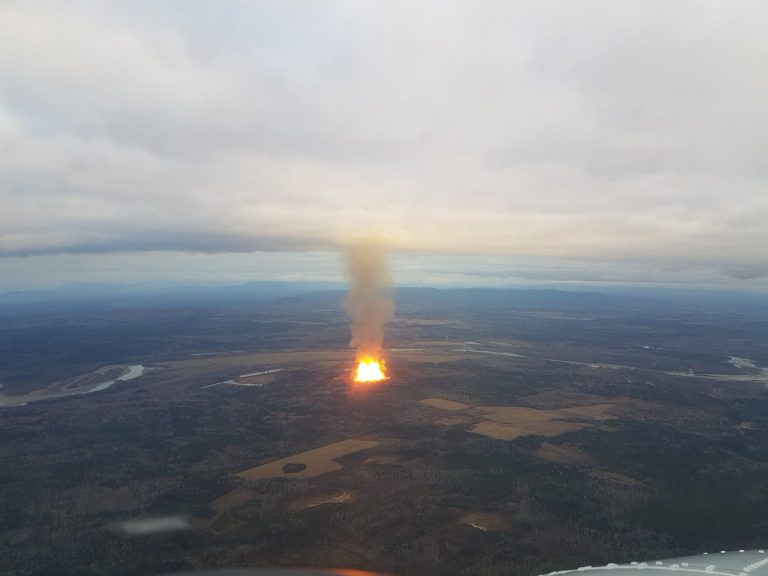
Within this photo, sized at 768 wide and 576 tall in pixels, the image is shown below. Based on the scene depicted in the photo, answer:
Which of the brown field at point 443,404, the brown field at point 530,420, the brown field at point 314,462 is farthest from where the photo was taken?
the brown field at point 443,404

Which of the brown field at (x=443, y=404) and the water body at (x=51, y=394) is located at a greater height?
the brown field at (x=443, y=404)

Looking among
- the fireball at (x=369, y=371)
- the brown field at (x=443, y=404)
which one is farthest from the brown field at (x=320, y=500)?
the fireball at (x=369, y=371)

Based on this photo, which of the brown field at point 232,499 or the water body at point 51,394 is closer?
the brown field at point 232,499

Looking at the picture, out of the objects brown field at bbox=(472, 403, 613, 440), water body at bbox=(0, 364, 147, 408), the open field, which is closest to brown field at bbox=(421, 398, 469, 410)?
the open field

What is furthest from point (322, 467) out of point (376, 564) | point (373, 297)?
point (373, 297)

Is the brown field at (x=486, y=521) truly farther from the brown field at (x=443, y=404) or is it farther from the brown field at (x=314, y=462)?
the brown field at (x=443, y=404)

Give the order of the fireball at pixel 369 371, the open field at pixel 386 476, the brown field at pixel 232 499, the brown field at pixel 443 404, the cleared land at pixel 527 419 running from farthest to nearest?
the fireball at pixel 369 371 → the brown field at pixel 443 404 → the cleared land at pixel 527 419 → the brown field at pixel 232 499 → the open field at pixel 386 476

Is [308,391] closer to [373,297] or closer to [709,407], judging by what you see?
[373,297]
